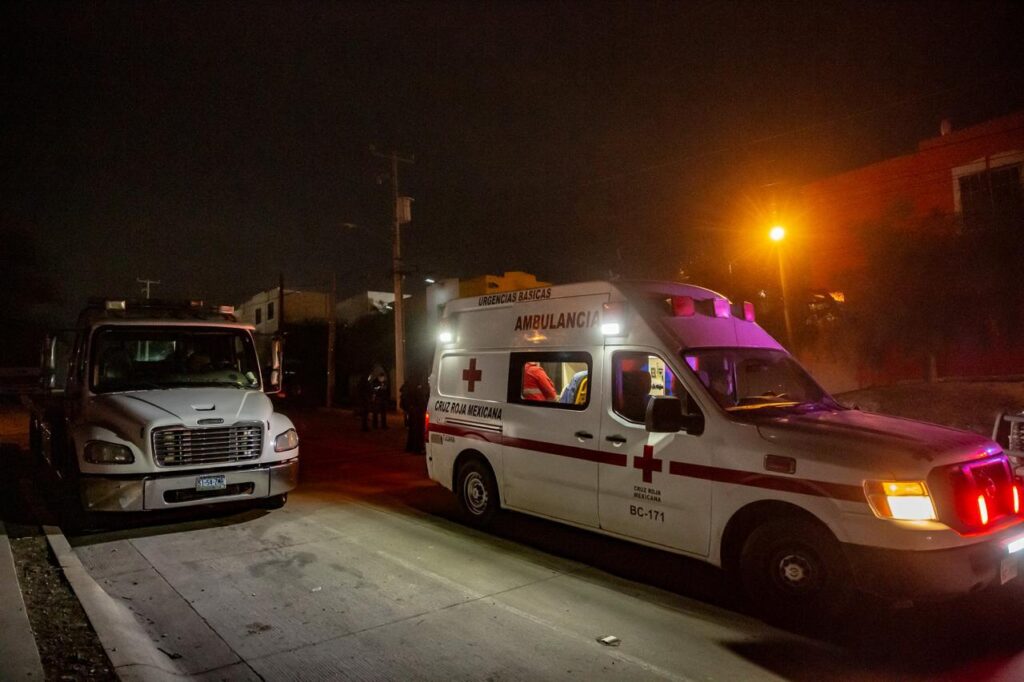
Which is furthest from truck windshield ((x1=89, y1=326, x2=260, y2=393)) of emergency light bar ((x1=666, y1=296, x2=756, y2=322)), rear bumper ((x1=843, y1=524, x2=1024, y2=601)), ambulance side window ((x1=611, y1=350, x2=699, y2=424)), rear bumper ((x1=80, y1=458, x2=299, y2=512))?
rear bumper ((x1=843, y1=524, x2=1024, y2=601))

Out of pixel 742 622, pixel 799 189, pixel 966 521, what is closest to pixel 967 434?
pixel 966 521

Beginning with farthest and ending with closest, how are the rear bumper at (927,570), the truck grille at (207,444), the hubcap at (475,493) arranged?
the hubcap at (475,493) → the truck grille at (207,444) → the rear bumper at (927,570)

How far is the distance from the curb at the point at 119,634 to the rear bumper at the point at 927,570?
4299mm

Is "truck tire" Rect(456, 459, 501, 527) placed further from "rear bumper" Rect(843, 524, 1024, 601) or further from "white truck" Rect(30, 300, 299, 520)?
"rear bumper" Rect(843, 524, 1024, 601)

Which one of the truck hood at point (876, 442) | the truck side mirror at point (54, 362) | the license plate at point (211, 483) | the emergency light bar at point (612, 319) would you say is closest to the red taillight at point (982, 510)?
the truck hood at point (876, 442)

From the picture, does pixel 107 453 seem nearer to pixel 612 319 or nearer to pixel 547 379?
pixel 547 379

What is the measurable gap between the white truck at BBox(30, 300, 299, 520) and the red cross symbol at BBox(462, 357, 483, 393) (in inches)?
84.3

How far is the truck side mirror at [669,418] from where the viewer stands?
4883mm

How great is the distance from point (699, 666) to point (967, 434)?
2748 millimetres

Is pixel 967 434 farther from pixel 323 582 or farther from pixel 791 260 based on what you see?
pixel 791 260

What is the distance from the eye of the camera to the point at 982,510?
4254mm

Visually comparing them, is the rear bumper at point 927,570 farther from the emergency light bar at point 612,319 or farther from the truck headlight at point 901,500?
the emergency light bar at point 612,319

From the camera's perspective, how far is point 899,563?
403cm

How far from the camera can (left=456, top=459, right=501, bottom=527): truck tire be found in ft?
23.2
